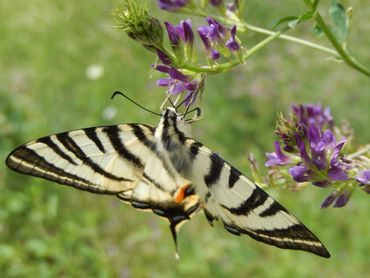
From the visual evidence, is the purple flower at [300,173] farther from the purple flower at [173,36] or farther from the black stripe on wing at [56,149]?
the black stripe on wing at [56,149]

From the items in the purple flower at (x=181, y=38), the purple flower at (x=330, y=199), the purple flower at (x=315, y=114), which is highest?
the purple flower at (x=181, y=38)

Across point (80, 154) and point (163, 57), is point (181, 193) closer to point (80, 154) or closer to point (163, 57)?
point (80, 154)

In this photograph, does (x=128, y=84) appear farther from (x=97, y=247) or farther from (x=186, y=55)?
(x=186, y=55)

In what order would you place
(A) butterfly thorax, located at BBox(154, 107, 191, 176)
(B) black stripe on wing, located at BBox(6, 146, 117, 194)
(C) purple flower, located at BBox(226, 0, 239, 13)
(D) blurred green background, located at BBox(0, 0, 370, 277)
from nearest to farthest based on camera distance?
(C) purple flower, located at BBox(226, 0, 239, 13) < (A) butterfly thorax, located at BBox(154, 107, 191, 176) < (B) black stripe on wing, located at BBox(6, 146, 117, 194) < (D) blurred green background, located at BBox(0, 0, 370, 277)

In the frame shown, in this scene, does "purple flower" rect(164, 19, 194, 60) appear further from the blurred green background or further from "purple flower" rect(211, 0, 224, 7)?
the blurred green background

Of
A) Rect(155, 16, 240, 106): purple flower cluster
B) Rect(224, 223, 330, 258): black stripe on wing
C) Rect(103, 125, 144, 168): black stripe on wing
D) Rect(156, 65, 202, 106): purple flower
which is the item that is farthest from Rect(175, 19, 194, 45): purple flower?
Rect(224, 223, 330, 258): black stripe on wing

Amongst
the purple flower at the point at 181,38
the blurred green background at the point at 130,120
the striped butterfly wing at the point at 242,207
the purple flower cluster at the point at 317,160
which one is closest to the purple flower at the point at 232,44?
the purple flower at the point at 181,38

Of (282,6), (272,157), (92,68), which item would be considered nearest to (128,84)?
(92,68)
